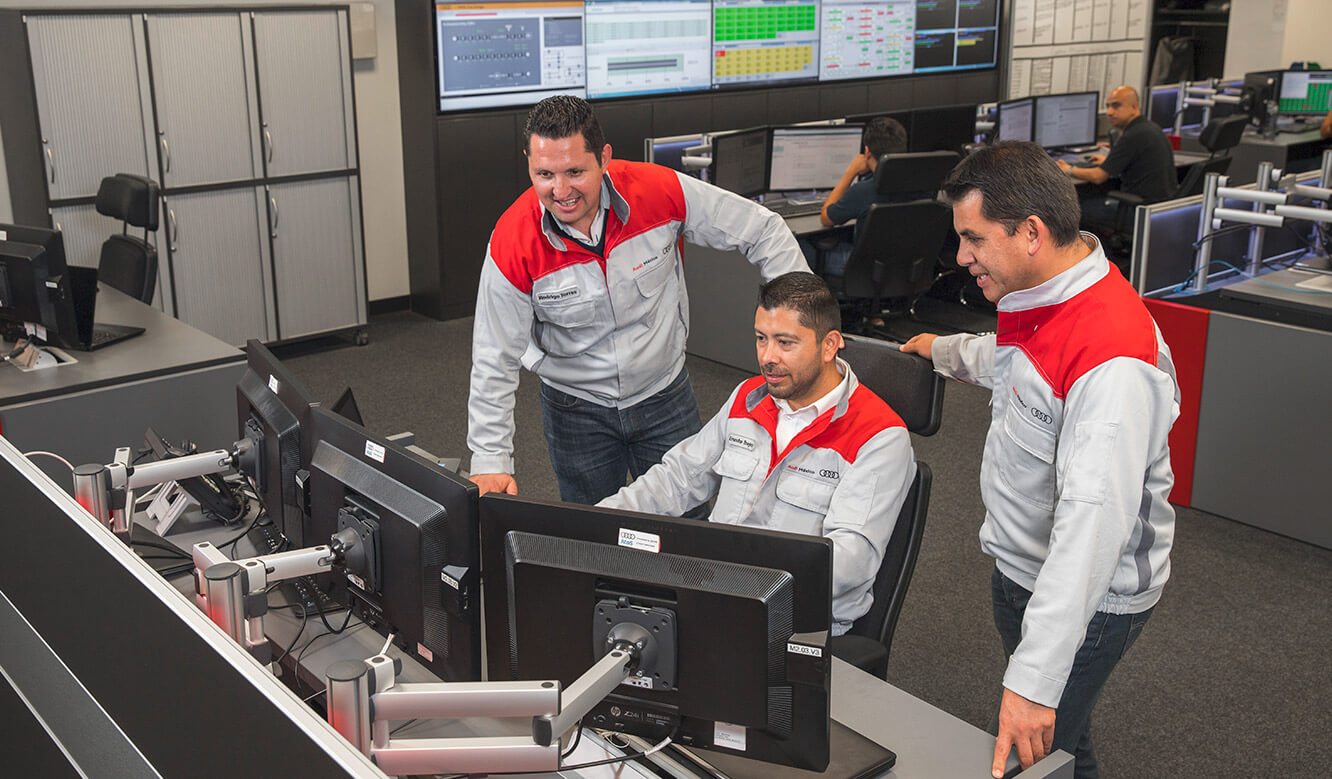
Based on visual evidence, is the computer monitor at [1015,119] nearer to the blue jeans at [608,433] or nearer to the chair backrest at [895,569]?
the blue jeans at [608,433]

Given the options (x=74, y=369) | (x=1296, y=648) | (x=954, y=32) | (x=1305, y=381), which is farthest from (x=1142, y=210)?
(x=954, y=32)

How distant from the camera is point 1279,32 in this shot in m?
9.06

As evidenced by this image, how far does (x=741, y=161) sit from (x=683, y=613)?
431cm

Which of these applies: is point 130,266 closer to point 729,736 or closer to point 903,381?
point 903,381

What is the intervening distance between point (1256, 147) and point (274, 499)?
7881 mm

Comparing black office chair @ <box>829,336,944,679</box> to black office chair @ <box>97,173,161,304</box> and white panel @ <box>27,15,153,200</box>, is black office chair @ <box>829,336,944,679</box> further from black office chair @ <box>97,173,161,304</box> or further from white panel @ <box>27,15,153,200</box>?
white panel @ <box>27,15,153,200</box>

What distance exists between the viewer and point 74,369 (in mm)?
3225

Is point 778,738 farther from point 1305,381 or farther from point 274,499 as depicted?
point 1305,381

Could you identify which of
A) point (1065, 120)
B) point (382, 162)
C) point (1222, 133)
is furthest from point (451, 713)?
point (1222, 133)

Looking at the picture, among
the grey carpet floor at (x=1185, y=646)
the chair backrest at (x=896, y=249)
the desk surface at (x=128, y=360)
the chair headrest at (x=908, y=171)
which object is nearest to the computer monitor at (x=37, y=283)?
the desk surface at (x=128, y=360)

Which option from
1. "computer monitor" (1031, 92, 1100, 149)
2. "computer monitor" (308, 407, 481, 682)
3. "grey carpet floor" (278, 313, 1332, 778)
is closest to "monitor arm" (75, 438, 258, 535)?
"computer monitor" (308, 407, 481, 682)

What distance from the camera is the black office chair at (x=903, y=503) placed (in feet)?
6.31

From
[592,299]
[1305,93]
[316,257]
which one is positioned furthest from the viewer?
[1305,93]

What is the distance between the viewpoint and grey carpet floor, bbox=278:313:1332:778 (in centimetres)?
259
